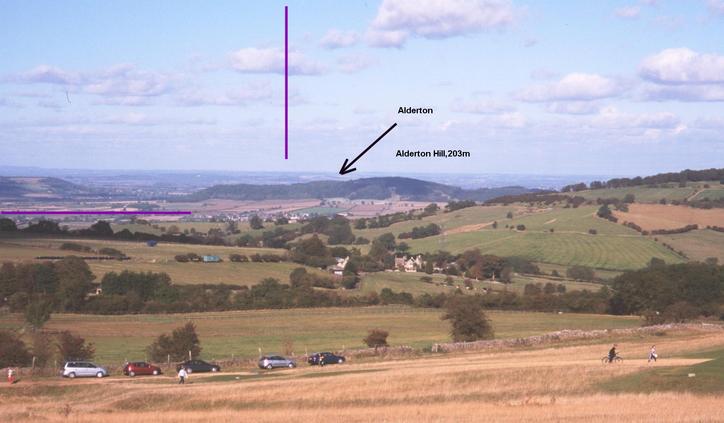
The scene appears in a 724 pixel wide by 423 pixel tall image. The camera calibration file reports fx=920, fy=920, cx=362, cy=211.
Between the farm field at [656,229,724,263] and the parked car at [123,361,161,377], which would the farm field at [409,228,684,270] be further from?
the parked car at [123,361,161,377]

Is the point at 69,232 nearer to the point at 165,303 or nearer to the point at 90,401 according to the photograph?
the point at 165,303

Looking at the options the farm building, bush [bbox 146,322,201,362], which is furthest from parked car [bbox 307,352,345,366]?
the farm building

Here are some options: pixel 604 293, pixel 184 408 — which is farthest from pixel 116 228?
pixel 184 408

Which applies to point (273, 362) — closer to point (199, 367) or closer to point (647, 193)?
point (199, 367)

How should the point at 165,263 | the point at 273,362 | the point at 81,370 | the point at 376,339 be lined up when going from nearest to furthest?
1. the point at 81,370
2. the point at 273,362
3. the point at 376,339
4. the point at 165,263

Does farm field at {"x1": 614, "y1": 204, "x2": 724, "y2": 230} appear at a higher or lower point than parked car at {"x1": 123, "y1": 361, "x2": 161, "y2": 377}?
higher

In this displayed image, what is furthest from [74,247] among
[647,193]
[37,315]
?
[647,193]
